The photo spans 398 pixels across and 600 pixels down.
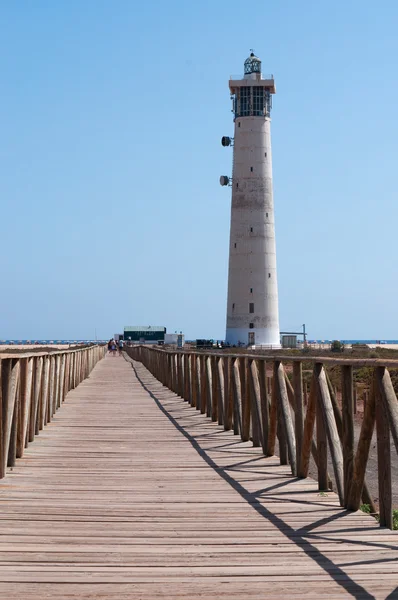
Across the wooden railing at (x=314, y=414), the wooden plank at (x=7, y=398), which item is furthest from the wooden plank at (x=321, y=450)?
the wooden plank at (x=7, y=398)

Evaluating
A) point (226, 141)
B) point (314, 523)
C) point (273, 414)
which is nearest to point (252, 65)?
point (226, 141)

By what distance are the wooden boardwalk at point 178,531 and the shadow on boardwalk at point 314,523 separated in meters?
0.01

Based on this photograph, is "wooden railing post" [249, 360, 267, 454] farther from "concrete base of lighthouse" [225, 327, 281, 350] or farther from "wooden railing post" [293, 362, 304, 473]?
"concrete base of lighthouse" [225, 327, 281, 350]

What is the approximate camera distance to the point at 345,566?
15.6 ft

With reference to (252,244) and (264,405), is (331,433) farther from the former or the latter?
(252,244)

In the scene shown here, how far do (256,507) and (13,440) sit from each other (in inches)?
120

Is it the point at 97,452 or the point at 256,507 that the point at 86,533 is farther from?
the point at 97,452

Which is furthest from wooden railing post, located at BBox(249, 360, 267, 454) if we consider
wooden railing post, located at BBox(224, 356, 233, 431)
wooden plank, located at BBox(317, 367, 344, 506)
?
wooden plank, located at BBox(317, 367, 344, 506)

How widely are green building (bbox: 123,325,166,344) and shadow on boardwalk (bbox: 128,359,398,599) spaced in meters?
103

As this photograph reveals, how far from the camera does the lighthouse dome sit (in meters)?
68.1

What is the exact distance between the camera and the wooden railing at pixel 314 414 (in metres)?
5.73

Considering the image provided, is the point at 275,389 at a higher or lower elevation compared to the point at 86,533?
higher

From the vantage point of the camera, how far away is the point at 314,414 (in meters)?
7.30

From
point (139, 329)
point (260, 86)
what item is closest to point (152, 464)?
point (260, 86)
